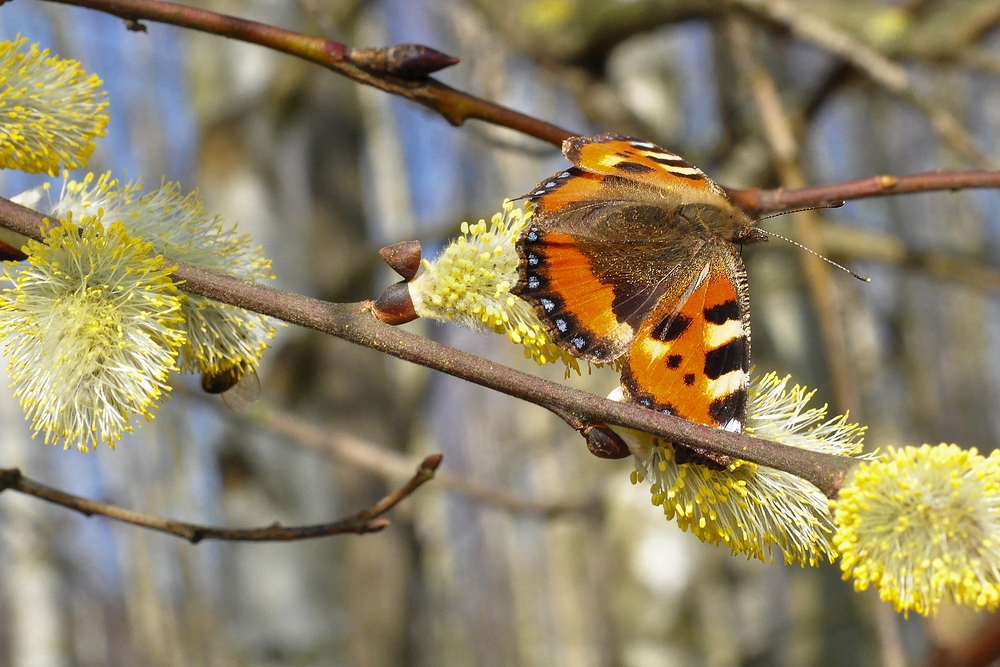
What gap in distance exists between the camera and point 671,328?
0.92 metres

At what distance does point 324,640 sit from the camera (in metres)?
2.40

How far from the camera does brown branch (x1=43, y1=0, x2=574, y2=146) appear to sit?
2.85 ft

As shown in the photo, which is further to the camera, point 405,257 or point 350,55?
point 350,55

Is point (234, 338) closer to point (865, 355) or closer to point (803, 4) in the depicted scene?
point (803, 4)

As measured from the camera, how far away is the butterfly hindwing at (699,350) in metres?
0.81

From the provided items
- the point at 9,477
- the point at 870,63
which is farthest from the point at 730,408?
the point at 870,63

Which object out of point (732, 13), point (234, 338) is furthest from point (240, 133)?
point (234, 338)

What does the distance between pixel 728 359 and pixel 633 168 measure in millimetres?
299

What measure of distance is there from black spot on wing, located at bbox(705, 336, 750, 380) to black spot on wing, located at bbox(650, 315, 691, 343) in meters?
0.05

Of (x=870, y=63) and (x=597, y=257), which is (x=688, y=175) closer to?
(x=597, y=257)

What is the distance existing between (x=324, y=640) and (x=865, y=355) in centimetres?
Answer: 344

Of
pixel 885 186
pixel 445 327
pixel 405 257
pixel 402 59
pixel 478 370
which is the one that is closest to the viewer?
pixel 478 370

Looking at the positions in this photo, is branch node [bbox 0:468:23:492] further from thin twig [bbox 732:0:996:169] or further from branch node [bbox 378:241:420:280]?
thin twig [bbox 732:0:996:169]

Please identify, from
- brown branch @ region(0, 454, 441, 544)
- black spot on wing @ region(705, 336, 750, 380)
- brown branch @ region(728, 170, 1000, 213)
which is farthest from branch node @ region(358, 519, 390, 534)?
brown branch @ region(728, 170, 1000, 213)
